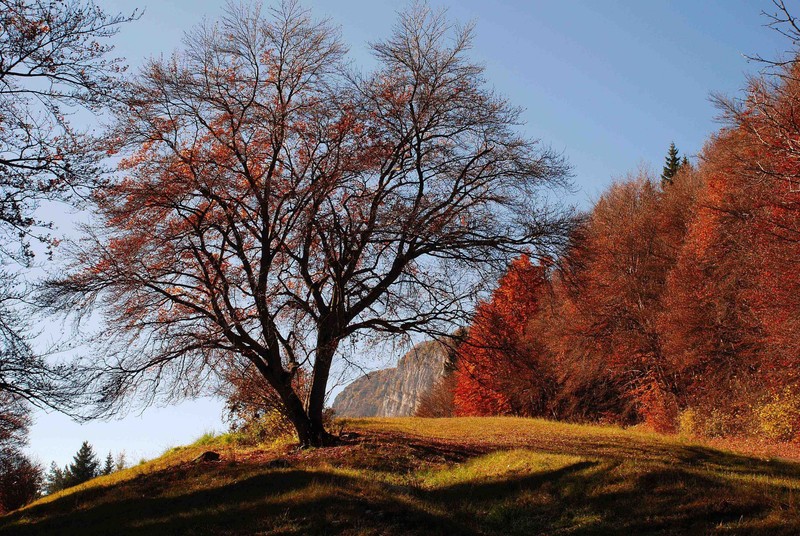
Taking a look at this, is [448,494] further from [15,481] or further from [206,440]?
[15,481]

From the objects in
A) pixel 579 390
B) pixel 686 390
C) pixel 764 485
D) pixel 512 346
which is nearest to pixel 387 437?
pixel 512 346

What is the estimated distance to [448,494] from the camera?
34.8 feet

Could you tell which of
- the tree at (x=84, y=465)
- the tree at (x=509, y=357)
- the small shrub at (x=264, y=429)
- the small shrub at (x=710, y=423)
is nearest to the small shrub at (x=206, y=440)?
the small shrub at (x=264, y=429)

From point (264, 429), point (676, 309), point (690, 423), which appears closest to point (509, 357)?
point (264, 429)

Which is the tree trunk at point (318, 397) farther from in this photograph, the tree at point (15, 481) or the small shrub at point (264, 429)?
the tree at point (15, 481)

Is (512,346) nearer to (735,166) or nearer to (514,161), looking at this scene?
(514,161)

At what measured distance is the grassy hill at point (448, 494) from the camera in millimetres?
8047

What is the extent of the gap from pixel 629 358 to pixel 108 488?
22.5 metres

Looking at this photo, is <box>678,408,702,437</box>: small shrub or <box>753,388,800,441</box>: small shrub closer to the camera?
<box>753,388,800,441</box>: small shrub

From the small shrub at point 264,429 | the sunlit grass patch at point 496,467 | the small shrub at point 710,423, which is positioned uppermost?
the small shrub at point 264,429

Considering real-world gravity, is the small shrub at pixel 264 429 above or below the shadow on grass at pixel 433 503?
above

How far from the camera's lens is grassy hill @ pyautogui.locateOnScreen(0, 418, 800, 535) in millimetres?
8047

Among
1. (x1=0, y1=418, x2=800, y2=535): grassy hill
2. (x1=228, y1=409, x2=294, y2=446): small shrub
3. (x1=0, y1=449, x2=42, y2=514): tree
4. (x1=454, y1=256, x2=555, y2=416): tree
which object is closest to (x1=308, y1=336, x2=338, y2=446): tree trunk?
(x1=0, y1=418, x2=800, y2=535): grassy hill

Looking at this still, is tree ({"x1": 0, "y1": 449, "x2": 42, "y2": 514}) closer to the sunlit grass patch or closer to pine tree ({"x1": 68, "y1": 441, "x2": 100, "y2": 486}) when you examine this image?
pine tree ({"x1": 68, "y1": 441, "x2": 100, "y2": 486})
